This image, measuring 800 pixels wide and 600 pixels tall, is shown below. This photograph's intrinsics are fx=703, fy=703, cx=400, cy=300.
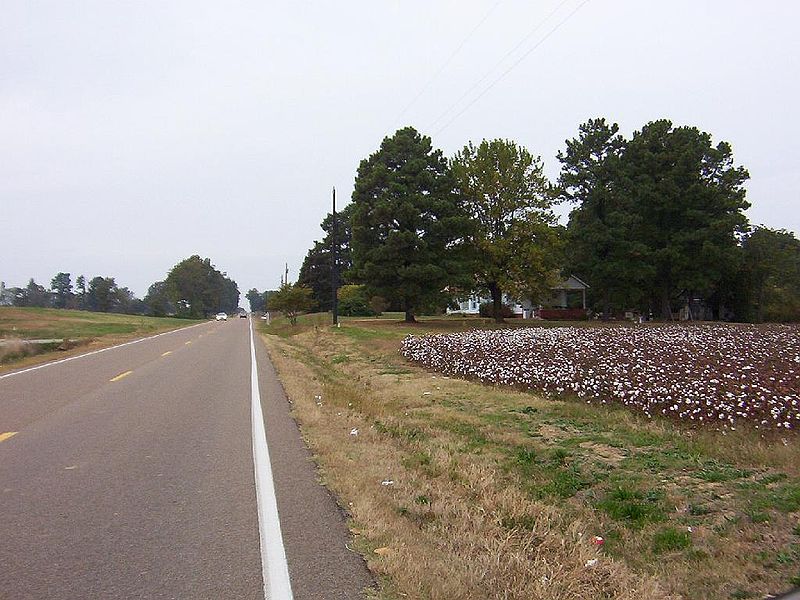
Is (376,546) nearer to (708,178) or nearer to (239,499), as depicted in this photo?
(239,499)

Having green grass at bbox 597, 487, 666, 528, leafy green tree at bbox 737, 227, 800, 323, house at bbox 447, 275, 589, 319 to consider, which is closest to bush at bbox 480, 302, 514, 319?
house at bbox 447, 275, 589, 319

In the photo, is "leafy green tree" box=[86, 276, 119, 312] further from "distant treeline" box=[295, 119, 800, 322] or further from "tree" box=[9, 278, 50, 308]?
"distant treeline" box=[295, 119, 800, 322]

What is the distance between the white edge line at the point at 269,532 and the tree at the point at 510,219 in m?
34.3

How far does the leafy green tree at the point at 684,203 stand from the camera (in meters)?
45.6

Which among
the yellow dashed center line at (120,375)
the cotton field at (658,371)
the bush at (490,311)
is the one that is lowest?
the yellow dashed center line at (120,375)

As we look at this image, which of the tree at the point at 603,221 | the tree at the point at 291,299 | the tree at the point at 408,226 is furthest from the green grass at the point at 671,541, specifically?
the tree at the point at 291,299

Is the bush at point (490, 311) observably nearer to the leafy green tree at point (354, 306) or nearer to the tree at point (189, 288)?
the leafy green tree at point (354, 306)

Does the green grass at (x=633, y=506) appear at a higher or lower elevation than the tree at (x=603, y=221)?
lower

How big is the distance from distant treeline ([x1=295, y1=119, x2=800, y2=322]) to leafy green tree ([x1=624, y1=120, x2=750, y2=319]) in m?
0.09

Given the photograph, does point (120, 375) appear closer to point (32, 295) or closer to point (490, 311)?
point (490, 311)

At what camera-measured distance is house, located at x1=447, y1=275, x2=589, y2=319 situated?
5591cm

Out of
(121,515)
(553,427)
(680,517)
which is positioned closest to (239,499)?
(121,515)

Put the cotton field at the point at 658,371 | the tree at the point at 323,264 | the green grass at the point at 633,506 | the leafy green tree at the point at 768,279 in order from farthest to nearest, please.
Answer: the tree at the point at 323,264 → the leafy green tree at the point at 768,279 → the cotton field at the point at 658,371 → the green grass at the point at 633,506

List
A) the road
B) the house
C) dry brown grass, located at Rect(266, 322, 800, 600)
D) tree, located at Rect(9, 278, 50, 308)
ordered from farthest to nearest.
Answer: tree, located at Rect(9, 278, 50, 308) < the house < dry brown grass, located at Rect(266, 322, 800, 600) < the road
